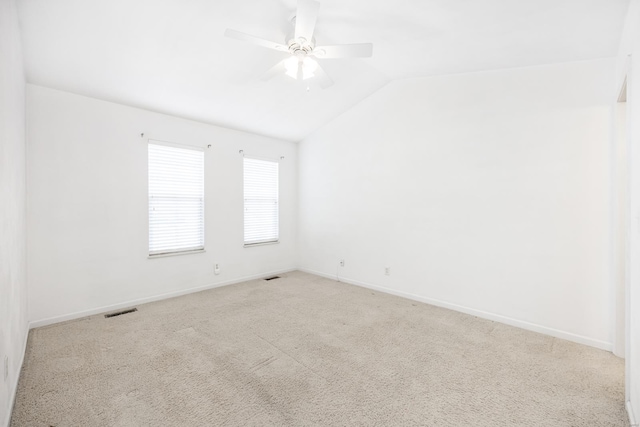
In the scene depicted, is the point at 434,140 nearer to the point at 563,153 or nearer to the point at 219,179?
the point at 563,153

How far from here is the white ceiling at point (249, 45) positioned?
A: 89.0 inches

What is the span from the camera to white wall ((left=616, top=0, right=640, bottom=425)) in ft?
5.60

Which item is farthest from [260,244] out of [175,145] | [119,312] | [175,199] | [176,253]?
[119,312]

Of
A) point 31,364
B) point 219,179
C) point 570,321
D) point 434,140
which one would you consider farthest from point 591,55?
point 31,364

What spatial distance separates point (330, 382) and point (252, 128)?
3.82 meters

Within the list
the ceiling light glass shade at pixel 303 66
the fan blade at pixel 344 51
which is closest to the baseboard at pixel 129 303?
the ceiling light glass shade at pixel 303 66

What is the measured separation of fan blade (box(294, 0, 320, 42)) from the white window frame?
2.78 m

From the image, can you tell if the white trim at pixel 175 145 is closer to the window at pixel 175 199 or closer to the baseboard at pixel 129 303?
the window at pixel 175 199

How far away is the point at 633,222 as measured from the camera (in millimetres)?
1825

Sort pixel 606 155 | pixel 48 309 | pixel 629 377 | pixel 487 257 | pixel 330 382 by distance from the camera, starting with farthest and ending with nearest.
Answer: pixel 487 257 → pixel 48 309 → pixel 606 155 → pixel 330 382 → pixel 629 377

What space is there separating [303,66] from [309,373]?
2594 millimetres

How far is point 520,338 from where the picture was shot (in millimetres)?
2873

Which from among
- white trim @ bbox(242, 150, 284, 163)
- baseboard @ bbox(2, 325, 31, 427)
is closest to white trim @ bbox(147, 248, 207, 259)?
baseboard @ bbox(2, 325, 31, 427)

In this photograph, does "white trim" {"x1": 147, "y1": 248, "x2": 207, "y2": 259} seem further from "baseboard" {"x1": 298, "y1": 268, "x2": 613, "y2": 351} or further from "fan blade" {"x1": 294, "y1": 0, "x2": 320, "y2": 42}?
"fan blade" {"x1": 294, "y1": 0, "x2": 320, "y2": 42}
